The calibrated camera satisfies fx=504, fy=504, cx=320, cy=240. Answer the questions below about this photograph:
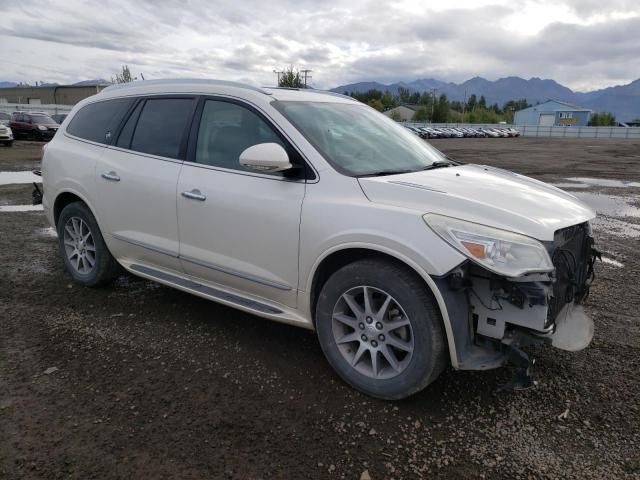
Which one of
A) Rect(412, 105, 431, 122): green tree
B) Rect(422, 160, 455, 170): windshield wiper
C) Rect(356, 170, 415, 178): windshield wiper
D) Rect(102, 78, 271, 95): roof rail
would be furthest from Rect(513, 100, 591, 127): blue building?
Rect(356, 170, 415, 178): windshield wiper

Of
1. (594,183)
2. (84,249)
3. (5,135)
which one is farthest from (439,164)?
(5,135)

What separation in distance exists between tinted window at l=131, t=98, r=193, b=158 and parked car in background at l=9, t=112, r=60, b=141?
27.3m

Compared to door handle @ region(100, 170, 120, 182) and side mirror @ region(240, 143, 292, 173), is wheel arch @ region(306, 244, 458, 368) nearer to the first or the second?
side mirror @ region(240, 143, 292, 173)

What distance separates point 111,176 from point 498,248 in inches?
126

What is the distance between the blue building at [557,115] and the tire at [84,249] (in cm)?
11599

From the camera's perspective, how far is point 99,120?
467 cm

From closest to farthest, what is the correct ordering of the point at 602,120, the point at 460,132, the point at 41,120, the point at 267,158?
the point at 267,158 < the point at 41,120 < the point at 460,132 < the point at 602,120

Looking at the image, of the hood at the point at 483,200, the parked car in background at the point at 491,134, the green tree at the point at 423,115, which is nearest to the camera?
the hood at the point at 483,200

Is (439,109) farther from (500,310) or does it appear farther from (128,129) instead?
(500,310)

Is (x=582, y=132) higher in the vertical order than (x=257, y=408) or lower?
higher

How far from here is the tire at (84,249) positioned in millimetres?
4613

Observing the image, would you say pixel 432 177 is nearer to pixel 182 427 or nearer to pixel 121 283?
pixel 182 427

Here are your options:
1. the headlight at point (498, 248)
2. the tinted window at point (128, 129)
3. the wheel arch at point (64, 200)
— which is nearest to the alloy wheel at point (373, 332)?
the headlight at point (498, 248)

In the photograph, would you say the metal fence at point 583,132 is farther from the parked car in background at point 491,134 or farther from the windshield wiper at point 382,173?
the windshield wiper at point 382,173
